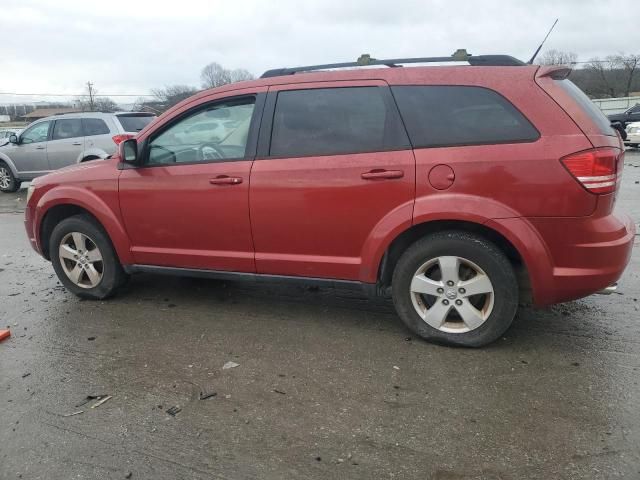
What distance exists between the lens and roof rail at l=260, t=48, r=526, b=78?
11.7 feet

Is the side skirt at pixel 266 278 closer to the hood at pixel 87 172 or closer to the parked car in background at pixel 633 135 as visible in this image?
the hood at pixel 87 172

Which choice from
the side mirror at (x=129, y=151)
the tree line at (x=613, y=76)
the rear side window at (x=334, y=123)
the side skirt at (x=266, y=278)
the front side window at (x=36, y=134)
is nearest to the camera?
the rear side window at (x=334, y=123)

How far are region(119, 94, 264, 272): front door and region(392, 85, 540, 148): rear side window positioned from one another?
3.93 ft

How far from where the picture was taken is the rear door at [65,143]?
1160 centimetres

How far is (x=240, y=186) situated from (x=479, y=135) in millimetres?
1731

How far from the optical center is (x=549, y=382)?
124 inches

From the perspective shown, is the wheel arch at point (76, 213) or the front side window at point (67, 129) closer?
the wheel arch at point (76, 213)

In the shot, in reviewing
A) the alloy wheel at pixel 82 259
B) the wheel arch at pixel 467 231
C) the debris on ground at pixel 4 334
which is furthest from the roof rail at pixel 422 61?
the debris on ground at pixel 4 334

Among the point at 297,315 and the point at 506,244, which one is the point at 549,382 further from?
the point at 297,315

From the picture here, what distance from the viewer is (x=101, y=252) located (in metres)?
4.68

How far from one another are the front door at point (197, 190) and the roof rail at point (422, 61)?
375 millimetres

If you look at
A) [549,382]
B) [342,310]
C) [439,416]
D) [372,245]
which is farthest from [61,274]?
[549,382]

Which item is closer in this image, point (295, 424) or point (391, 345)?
point (295, 424)

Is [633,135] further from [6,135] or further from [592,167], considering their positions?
[6,135]
